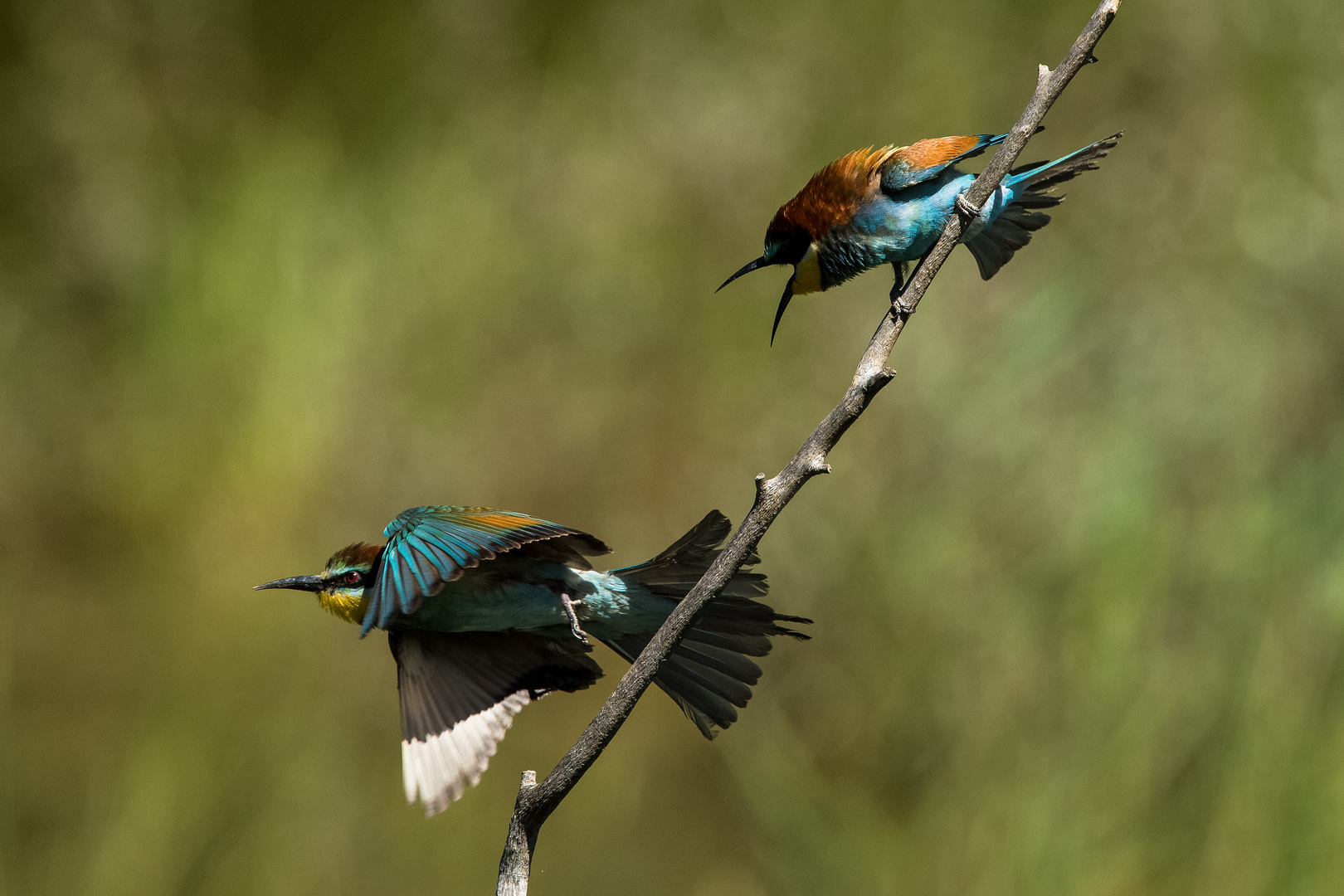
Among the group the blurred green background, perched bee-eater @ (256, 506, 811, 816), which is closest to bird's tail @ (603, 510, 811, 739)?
perched bee-eater @ (256, 506, 811, 816)

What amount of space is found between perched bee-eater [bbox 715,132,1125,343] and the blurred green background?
4.00 feet

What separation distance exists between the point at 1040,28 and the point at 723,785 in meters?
2.01

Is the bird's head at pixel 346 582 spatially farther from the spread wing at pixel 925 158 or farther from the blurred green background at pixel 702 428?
the blurred green background at pixel 702 428

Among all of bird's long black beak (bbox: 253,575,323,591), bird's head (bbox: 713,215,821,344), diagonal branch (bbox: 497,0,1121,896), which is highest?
bird's head (bbox: 713,215,821,344)

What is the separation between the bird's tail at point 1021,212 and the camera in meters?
1.02

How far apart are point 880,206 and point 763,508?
47 centimetres

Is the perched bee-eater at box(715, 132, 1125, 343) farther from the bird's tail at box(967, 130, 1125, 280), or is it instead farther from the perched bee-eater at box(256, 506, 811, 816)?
the perched bee-eater at box(256, 506, 811, 816)

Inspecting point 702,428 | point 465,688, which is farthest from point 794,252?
point 702,428

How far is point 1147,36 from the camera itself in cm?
270

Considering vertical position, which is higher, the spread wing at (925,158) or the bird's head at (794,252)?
the spread wing at (925,158)

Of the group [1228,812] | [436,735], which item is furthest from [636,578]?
[1228,812]

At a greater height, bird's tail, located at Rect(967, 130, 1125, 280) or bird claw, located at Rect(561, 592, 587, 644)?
bird's tail, located at Rect(967, 130, 1125, 280)

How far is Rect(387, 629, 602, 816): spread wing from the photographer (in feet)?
3.06

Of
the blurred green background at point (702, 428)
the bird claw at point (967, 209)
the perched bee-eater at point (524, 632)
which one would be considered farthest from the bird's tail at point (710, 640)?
the blurred green background at point (702, 428)
